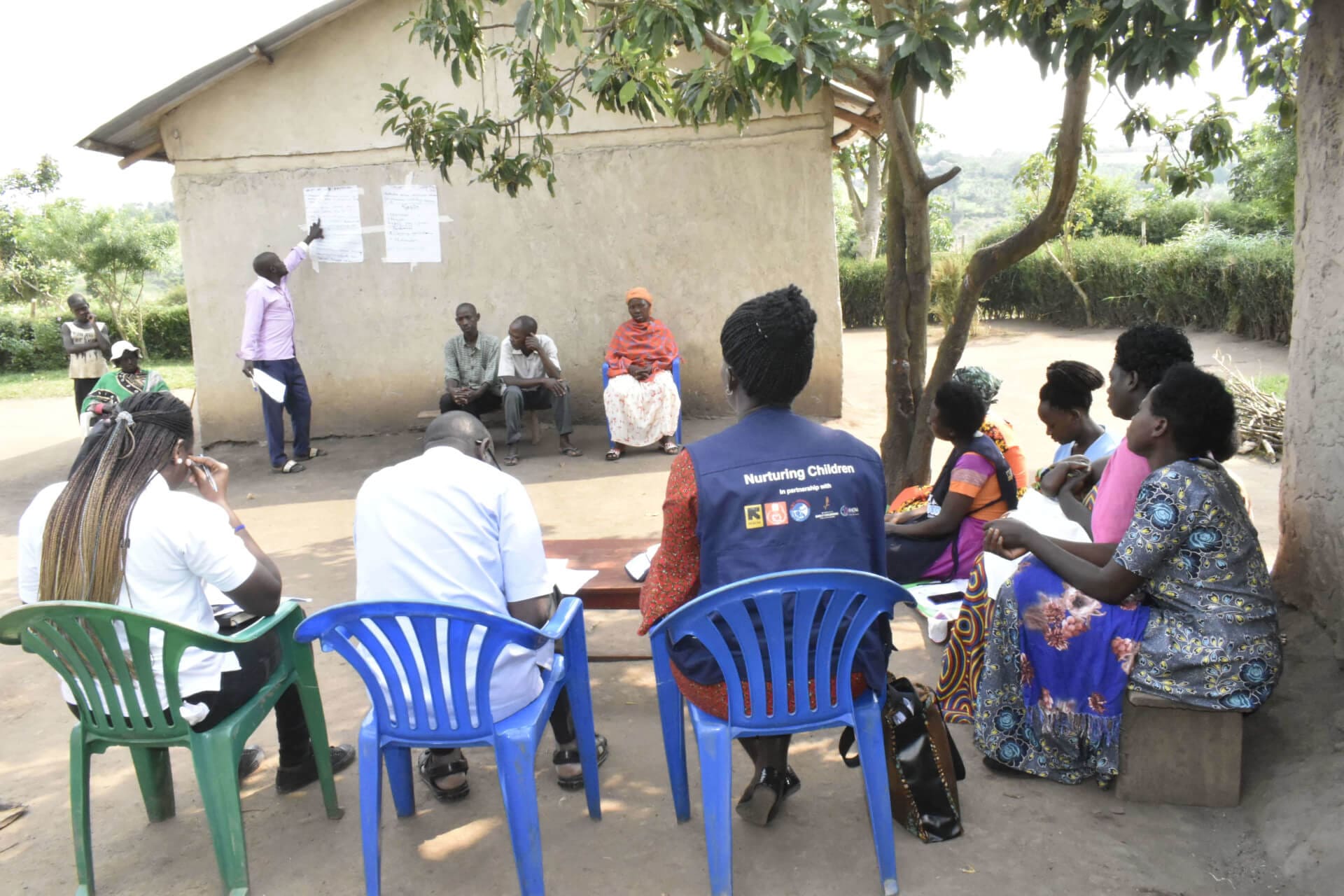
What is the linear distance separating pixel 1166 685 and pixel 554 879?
179cm

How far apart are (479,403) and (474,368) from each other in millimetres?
306

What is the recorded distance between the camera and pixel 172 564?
8.52 feet

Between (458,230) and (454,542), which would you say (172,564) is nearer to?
(454,542)

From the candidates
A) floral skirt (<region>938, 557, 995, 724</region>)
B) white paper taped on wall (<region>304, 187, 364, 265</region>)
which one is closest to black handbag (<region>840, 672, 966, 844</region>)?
floral skirt (<region>938, 557, 995, 724</region>)

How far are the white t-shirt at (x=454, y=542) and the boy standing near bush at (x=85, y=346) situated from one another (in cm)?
825

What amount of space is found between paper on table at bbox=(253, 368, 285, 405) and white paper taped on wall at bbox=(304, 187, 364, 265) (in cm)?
139

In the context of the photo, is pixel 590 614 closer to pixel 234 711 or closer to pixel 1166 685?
pixel 234 711

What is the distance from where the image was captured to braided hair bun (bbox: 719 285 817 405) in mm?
2535

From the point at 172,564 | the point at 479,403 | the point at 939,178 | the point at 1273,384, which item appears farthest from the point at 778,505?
the point at 1273,384

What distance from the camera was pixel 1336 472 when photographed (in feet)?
10.3

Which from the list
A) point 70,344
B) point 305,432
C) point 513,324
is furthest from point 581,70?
point 70,344

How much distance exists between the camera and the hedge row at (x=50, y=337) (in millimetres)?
19594

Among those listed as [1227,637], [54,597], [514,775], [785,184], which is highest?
[785,184]

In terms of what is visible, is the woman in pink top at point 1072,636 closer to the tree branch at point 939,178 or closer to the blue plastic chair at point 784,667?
the blue plastic chair at point 784,667
